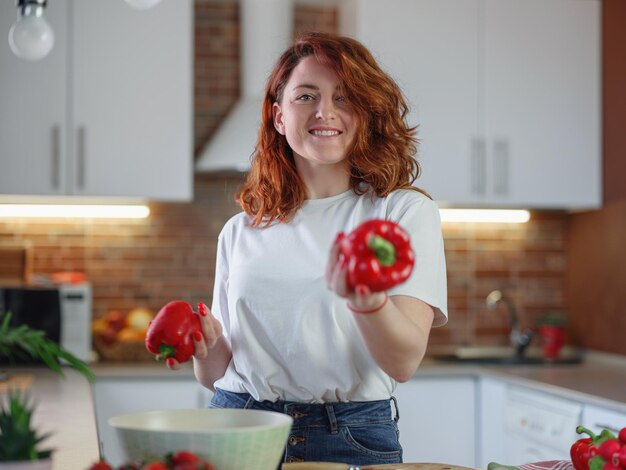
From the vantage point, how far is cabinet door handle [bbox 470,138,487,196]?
4.09 meters

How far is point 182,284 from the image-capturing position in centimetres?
428

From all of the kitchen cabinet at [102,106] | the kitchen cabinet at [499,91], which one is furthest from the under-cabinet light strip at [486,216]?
the kitchen cabinet at [102,106]

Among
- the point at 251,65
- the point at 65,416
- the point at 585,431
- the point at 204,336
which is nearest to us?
the point at 585,431

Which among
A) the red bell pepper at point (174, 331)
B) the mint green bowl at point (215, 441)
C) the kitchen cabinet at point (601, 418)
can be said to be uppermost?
the red bell pepper at point (174, 331)

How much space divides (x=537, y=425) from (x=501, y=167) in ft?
3.85

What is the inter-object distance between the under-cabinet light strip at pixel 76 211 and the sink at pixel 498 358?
4.68ft

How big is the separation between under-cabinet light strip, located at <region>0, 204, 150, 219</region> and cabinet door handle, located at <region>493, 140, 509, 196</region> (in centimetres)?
147

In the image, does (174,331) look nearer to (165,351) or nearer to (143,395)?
(165,351)

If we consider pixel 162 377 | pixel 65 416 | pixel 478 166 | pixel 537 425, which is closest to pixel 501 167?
pixel 478 166

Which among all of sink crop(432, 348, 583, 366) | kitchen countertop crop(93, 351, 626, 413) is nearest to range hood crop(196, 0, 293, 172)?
kitchen countertop crop(93, 351, 626, 413)

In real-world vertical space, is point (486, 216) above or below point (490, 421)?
above

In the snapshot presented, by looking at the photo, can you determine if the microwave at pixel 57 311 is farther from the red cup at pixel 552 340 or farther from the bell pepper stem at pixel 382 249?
the bell pepper stem at pixel 382 249

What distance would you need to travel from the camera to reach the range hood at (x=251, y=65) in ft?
13.1

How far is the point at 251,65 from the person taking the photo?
4.09 meters
